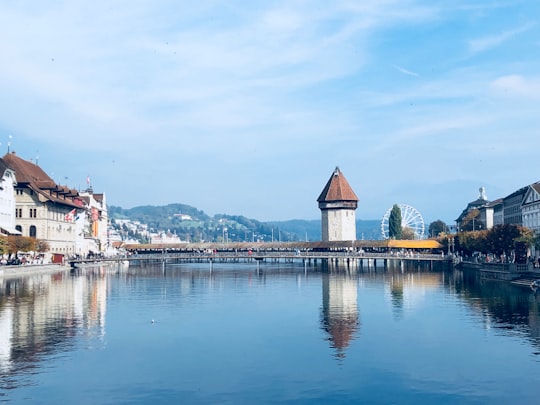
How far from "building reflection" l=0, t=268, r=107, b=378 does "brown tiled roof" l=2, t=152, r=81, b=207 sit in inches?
1282

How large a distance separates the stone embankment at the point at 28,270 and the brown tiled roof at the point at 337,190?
57.1 metres

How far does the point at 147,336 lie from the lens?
32.7m

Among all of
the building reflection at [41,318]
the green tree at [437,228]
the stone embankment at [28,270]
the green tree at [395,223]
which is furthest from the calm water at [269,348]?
the green tree at [437,228]

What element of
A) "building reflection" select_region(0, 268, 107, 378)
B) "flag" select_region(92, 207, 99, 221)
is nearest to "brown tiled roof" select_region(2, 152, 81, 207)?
"flag" select_region(92, 207, 99, 221)

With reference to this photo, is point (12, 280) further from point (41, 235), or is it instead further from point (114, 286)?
point (41, 235)

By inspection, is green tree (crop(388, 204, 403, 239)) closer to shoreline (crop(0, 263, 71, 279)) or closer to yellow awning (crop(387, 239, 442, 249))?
yellow awning (crop(387, 239, 442, 249))

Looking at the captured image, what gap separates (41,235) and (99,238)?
46960 millimetres

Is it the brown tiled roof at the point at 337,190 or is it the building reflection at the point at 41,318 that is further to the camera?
the brown tiled roof at the point at 337,190

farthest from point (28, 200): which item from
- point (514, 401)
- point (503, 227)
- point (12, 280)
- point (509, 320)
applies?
point (514, 401)

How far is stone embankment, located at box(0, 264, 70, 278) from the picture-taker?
66500 mm

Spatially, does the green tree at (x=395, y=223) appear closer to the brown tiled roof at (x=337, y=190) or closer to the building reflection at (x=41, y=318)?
the brown tiled roof at (x=337, y=190)

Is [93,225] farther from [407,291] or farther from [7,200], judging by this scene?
[407,291]

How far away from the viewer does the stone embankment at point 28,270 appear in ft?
218

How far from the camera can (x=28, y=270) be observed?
238ft
